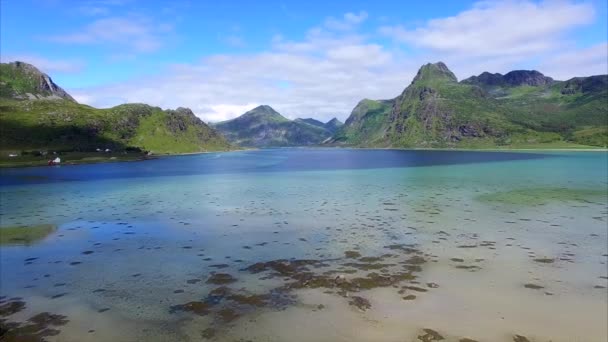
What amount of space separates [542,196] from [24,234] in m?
71.9

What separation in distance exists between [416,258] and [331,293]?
10299mm

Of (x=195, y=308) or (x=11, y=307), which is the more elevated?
(x=11, y=307)

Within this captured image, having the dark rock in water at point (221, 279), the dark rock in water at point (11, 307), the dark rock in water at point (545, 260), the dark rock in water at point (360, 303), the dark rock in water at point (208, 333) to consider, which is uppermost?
the dark rock in water at point (11, 307)

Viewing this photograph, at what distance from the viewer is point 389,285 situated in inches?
1087

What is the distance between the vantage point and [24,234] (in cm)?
4584

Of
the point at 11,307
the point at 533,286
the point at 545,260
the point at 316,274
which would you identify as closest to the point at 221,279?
the point at 316,274

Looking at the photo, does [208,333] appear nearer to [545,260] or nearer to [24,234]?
A: [545,260]

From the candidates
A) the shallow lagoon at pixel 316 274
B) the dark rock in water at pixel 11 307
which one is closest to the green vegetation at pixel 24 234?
the shallow lagoon at pixel 316 274

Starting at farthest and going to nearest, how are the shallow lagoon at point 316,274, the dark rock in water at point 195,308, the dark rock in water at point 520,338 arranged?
the dark rock in water at point 195,308 < the shallow lagoon at point 316,274 < the dark rock in water at point 520,338

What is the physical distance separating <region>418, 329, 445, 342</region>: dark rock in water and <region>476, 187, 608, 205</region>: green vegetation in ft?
152

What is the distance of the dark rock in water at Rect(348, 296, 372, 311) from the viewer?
24125 millimetres

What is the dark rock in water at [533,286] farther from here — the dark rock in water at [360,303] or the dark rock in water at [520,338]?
the dark rock in water at [360,303]

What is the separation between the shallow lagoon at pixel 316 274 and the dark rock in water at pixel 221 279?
8.5 inches

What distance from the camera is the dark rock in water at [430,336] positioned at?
2019 cm
